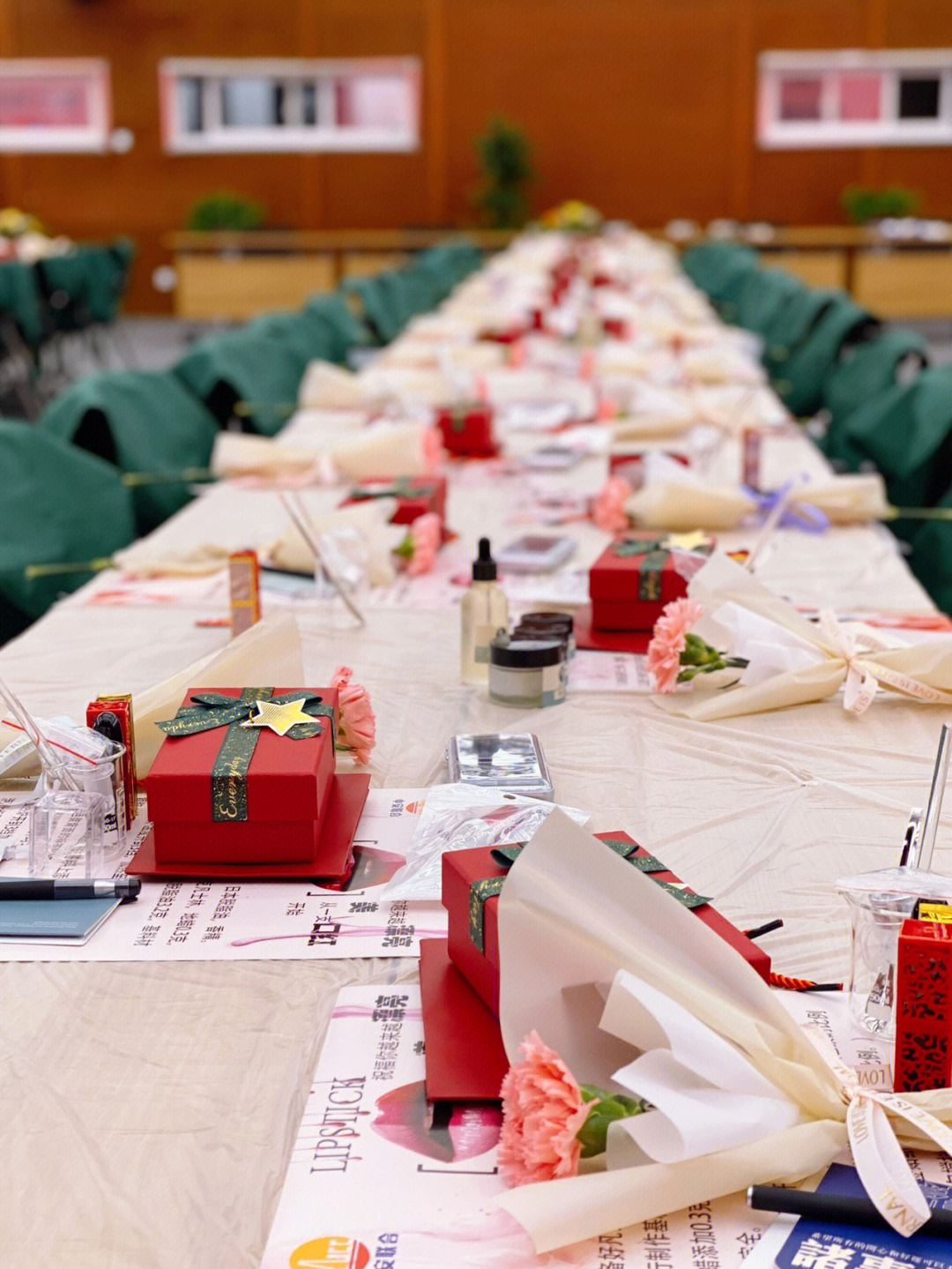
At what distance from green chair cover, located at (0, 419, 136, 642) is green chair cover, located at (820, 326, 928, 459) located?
198 centimetres

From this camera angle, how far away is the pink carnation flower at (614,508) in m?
2.65

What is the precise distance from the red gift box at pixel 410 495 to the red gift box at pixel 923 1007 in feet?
5.47

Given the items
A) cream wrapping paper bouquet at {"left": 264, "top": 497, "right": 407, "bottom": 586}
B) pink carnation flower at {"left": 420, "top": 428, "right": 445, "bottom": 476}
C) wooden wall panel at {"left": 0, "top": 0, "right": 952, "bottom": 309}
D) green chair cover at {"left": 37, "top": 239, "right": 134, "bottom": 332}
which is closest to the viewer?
cream wrapping paper bouquet at {"left": 264, "top": 497, "right": 407, "bottom": 586}

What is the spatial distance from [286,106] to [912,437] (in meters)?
11.3

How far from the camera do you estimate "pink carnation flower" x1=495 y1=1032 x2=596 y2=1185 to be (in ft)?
2.72

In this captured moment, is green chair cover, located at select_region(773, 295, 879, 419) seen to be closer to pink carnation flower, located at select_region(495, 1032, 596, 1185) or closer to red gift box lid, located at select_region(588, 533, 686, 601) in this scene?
red gift box lid, located at select_region(588, 533, 686, 601)

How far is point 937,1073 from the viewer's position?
91cm

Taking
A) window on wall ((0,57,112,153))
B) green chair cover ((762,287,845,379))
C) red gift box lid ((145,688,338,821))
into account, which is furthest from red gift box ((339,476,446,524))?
window on wall ((0,57,112,153))

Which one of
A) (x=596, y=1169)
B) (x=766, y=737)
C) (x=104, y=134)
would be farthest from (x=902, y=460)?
(x=104, y=134)

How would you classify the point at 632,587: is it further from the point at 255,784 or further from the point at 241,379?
the point at 241,379

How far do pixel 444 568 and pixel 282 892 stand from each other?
4.03ft

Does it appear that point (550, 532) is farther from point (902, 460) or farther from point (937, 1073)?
point (937, 1073)

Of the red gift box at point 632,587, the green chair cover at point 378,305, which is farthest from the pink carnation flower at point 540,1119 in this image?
the green chair cover at point 378,305

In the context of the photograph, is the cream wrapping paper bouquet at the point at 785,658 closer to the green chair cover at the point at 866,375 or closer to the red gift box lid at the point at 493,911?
the red gift box lid at the point at 493,911
